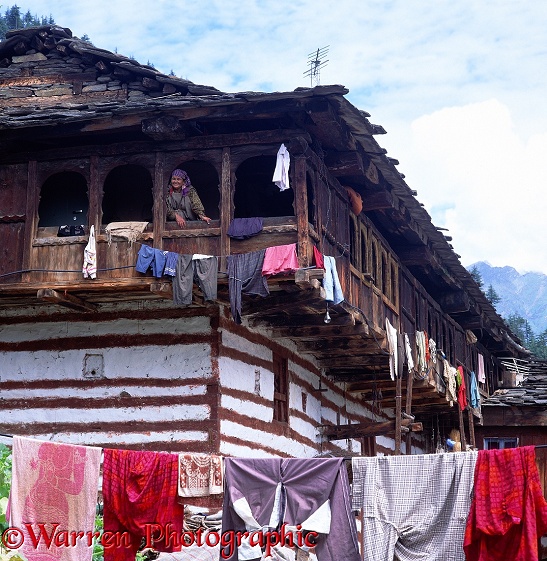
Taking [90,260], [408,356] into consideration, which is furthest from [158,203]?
[408,356]

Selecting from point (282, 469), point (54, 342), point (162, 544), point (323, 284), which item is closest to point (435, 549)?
point (282, 469)

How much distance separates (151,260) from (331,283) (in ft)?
8.69

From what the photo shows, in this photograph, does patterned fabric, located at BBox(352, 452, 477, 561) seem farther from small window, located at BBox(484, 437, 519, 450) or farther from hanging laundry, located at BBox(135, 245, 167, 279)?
small window, located at BBox(484, 437, 519, 450)

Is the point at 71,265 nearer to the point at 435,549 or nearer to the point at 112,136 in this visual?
the point at 112,136

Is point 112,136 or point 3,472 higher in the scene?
point 112,136

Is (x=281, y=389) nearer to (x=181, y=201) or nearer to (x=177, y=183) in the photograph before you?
(x=181, y=201)

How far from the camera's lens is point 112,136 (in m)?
16.6

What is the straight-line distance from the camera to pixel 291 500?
12.3m

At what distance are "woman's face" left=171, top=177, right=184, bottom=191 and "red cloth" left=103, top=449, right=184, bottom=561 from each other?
17.0 feet

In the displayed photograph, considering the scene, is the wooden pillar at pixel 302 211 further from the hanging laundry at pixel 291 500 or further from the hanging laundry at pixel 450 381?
the hanging laundry at pixel 450 381

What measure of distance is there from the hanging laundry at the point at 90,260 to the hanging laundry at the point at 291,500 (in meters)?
4.52

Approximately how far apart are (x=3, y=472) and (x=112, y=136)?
6.00 metres

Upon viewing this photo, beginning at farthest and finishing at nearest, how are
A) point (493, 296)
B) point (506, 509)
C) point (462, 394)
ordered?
point (493, 296), point (462, 394), point (506, 509)

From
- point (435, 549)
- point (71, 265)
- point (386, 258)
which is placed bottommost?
point (435, 549)
